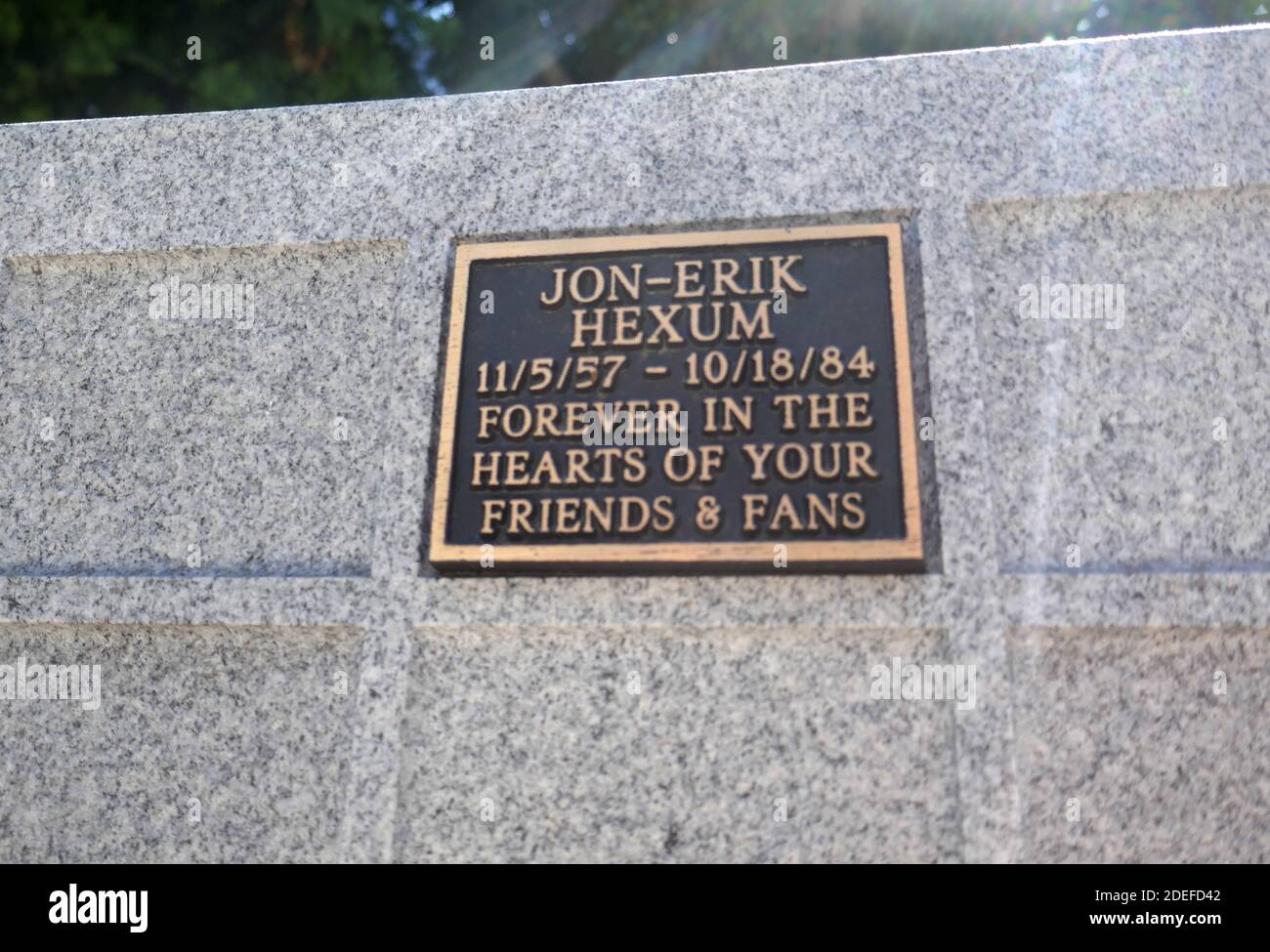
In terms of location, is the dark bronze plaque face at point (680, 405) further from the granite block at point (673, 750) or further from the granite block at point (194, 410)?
the granite block at point (194, 410)

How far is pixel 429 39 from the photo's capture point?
8.75m

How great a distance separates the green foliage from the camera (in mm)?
7641

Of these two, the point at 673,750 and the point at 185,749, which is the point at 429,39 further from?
the point at 673,750

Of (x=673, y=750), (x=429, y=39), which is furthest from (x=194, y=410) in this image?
(x=429, y=39)

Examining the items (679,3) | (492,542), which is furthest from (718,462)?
(679,3)

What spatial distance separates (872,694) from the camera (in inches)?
110

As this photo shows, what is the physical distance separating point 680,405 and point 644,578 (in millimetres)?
541

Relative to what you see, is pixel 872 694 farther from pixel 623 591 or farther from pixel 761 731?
pixel 623 591

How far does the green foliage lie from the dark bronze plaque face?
5.67m

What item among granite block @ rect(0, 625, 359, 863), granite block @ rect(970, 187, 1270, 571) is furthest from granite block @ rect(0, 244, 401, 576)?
granite block @ rect(970, 187, 1270, 571)

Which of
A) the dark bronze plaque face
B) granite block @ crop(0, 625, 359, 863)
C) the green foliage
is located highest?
the green foliage

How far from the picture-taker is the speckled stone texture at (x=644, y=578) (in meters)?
2.76

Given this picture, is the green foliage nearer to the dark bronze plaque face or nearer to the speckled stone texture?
the speckled stone texture

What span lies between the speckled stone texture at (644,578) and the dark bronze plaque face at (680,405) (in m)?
0.12
